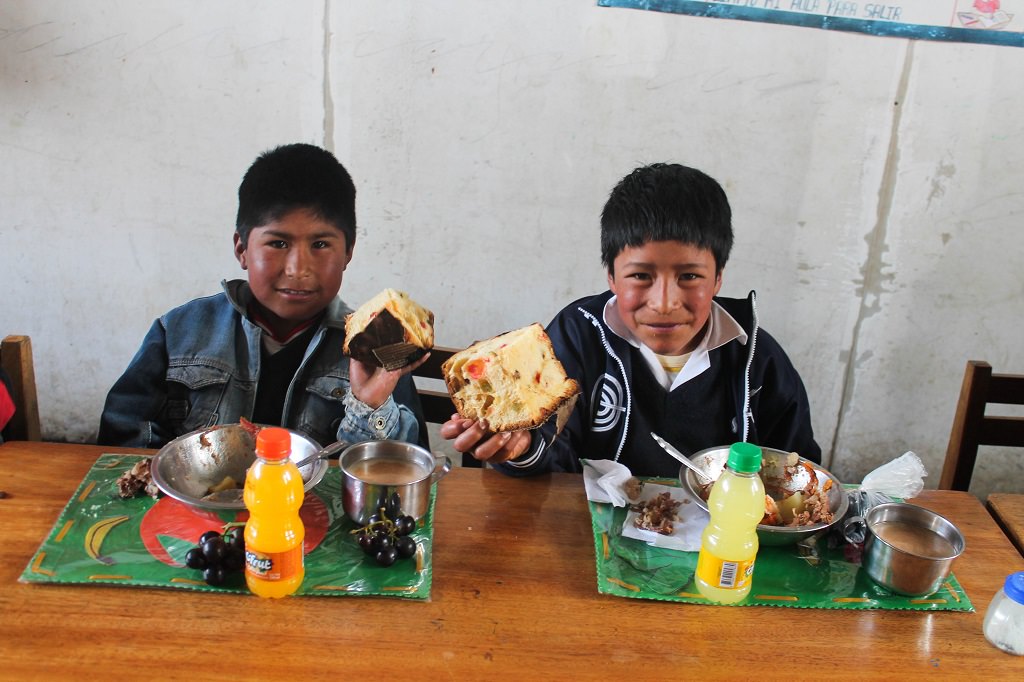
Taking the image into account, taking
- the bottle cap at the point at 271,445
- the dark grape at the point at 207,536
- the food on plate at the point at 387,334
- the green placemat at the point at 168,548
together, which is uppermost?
the food on plate at the point at 387,334

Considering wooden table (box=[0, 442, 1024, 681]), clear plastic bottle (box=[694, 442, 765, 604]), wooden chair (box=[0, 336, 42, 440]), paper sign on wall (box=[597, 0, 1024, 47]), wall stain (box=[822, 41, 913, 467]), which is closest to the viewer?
wooden table (box=[0, 442, 1024, 681])

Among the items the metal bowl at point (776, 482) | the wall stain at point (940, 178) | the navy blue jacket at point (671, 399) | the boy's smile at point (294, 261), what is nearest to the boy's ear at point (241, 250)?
the boy's smile at point (294, 261)

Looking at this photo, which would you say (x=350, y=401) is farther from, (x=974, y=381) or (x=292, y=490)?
(x=974, y=381)

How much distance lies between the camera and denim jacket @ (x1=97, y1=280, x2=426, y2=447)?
2127 mm

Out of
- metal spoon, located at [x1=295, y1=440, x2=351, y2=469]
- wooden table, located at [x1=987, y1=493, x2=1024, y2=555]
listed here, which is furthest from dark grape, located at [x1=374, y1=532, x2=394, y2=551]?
wooden table, located at [x1=987, y1=493, x2=1024, y2=555]

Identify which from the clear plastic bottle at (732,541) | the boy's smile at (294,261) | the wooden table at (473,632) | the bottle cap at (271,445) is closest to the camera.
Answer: the wooden table at (473,632)

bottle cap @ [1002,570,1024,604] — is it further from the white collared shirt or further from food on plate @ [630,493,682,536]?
the white collared shirt

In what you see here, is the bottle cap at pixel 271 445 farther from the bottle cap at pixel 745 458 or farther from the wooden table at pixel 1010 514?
the wooden table at pixel 1010 514

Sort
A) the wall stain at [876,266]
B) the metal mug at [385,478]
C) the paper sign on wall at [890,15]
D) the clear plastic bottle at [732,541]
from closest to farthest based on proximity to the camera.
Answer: the clear plastic bottle at [732,541]
the metal mug at [385,478]
the paper sign on wall at [890,15]
the wall stain at [876,266]

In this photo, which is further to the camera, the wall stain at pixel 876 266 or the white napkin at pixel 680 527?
the wall stain at pixel 876 266

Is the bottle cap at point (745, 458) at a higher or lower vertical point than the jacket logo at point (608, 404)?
higher

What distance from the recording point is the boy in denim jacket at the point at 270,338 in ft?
6.85

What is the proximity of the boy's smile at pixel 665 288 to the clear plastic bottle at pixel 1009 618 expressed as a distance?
35.5 inches

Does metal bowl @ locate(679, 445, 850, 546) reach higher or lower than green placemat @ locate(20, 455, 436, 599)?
higher
